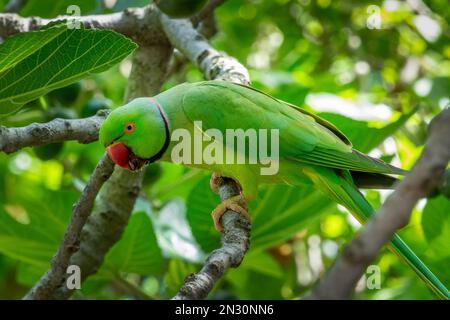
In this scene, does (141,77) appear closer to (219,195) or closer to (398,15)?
(219,195)

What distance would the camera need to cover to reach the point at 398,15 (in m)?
4.22

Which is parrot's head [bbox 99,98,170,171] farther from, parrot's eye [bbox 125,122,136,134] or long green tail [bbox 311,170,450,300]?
long green tail [bbox 311,170,450,300]

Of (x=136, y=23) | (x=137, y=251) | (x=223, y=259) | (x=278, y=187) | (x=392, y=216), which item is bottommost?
(x=392, y=216)

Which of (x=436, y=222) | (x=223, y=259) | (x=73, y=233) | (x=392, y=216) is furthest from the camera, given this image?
(x=436, y=222)

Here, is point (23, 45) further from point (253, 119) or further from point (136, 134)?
point (253, 119)

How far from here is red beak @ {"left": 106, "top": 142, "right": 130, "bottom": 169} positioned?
2.01m

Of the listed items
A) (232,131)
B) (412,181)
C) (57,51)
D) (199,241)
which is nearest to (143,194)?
(199,241)

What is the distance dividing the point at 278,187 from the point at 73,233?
98cm

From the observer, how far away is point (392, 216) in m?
0.62

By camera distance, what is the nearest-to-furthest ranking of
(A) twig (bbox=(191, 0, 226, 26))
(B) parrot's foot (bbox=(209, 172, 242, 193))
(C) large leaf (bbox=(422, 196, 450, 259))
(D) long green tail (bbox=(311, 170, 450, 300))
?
1. (D) long green tail (bbox=(311, 170, 450, 300))
2. (B) parrot's foot (bbox=(209, 172, 242, 193))
3. (C) large leaf (bbox=(422, 196, 450, 259))
4. (A) twig (bbox=(191, 0, 226, 26))

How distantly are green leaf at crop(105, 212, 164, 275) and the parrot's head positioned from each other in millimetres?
467

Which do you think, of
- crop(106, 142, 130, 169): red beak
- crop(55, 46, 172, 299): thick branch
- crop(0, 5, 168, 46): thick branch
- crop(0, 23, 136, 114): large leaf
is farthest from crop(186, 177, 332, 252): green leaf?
crop(0, 23, 136, 114): large leaf

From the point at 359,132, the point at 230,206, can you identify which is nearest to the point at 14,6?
the point at 230,206

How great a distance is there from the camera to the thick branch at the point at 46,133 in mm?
1597
